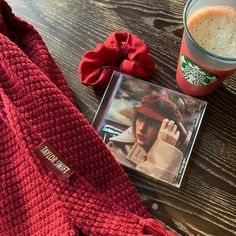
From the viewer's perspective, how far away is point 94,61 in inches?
27.9

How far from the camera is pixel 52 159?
24.4 inches

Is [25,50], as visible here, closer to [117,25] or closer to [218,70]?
[117,25]

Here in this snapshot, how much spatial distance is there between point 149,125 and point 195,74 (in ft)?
0.33

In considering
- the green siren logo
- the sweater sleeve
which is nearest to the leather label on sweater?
the sweater sleeve

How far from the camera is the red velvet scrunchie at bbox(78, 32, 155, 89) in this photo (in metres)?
0.71

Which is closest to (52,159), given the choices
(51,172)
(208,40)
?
(51,172)

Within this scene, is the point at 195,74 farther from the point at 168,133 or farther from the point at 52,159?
the point at 52,159

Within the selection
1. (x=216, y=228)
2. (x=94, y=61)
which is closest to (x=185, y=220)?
(x=216, y=228)

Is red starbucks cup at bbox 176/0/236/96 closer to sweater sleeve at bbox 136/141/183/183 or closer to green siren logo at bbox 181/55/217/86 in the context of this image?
green siren logo at bbox 181/55/217/86

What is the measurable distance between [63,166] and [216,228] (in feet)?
0.75

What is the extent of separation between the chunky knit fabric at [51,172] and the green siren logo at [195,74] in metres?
0.16

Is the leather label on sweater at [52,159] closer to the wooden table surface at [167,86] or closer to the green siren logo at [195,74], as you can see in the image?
the wooden table surface at [167,86]

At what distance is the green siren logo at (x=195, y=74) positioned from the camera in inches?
Result: 25.4

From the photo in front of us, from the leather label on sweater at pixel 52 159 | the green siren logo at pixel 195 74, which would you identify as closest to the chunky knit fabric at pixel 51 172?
the leather label on sweater at pixel 52 159
